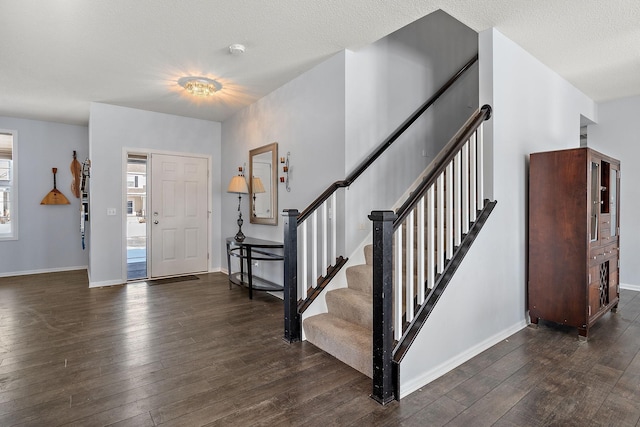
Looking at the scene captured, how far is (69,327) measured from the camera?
10.8 ft

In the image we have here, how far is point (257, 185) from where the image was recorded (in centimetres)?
490

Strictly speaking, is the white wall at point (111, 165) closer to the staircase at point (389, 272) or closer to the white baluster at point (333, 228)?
the staircase at point (389, 272)

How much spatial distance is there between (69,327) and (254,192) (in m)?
2.63

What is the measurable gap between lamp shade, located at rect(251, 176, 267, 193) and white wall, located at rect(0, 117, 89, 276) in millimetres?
3771

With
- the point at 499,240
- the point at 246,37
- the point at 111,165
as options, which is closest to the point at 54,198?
the point at 111,165

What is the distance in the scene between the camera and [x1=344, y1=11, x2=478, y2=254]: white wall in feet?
11.4

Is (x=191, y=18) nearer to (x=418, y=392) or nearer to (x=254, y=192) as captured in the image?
(x=254, y=192)

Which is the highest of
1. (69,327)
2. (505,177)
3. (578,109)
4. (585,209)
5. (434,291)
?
(578,109)

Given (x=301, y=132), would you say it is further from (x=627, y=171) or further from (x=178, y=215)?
(x=627, y=171)

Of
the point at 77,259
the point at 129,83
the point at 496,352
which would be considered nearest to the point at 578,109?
the point at 496,352

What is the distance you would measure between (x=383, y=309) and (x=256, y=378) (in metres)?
1.01

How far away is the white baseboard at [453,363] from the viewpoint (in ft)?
6.95

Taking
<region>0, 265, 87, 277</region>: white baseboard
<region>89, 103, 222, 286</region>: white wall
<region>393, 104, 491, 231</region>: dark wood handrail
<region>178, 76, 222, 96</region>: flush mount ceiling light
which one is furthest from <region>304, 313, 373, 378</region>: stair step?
<region>0, 265, 87, 277</region>: white baseboard

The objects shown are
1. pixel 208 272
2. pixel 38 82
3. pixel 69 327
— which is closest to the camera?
pixel 69 327
